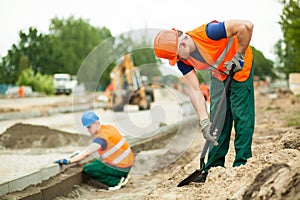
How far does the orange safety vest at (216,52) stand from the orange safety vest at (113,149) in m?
1.80

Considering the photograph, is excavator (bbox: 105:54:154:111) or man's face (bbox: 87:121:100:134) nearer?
man's face (bbox: 87:121:100:134)

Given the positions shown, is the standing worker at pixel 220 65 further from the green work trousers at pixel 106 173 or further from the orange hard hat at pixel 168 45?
the green work trousers at pixel 106 173

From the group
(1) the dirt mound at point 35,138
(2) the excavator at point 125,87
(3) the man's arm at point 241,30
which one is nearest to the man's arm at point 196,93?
(3) the man's arm at point 241,30

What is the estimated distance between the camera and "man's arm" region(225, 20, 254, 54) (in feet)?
11.1

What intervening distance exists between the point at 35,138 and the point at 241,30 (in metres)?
6.29

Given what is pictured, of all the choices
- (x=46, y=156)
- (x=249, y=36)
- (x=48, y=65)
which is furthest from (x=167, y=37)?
(x=48, y=65)

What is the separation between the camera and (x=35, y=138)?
8.71 metres

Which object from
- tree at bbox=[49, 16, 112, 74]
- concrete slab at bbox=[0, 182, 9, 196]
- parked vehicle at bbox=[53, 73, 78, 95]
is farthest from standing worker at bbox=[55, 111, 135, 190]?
tree at bbox=[49, 16, 112, 74]

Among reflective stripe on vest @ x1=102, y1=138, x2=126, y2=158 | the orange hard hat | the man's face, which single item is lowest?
reflective stripe on vest @ x1=102, y1=138, x2=126, y2=158

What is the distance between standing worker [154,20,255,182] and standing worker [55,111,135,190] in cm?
159

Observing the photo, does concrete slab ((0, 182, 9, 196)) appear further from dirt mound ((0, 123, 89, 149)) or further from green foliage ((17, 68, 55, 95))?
green foliage ((17, 68, 55, 95))

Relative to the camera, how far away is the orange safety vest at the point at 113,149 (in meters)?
5.16

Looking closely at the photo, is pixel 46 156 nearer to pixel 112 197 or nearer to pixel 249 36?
pixel 112 197

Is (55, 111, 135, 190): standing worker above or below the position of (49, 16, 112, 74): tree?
below
